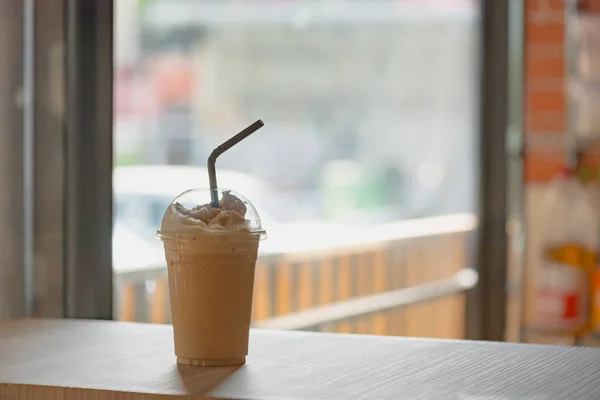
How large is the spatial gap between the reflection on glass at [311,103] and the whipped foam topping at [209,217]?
152 inches

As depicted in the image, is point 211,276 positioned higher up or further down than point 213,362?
higher up

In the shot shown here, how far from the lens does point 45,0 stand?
5.79 ft

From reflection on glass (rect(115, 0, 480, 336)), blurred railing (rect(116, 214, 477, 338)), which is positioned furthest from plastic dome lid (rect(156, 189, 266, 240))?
reflection on glass (rect(115, 0, 480, 336))

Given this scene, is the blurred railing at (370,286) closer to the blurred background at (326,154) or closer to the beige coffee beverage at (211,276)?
the blurred background at (326,154)

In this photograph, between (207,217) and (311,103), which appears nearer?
(207,217)

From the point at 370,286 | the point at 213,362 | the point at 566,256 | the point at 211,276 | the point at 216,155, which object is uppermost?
the point at 216,155

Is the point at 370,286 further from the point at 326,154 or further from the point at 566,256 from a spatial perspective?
the point at 326,154

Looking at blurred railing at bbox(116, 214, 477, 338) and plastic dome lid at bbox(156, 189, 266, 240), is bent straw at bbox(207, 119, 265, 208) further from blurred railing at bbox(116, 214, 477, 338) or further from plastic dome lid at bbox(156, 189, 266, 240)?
blurred railing at bbox(116, 214, 477, 338)

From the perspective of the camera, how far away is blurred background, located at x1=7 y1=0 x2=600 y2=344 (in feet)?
5.84

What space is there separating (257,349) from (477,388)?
12.9 inches

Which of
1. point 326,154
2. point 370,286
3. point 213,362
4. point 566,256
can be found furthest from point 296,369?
point 326,154

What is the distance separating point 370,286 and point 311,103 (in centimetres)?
172

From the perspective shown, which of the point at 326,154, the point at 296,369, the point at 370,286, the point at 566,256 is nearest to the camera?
the point at 296,369

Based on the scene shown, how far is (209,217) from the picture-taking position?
44.6 inches
